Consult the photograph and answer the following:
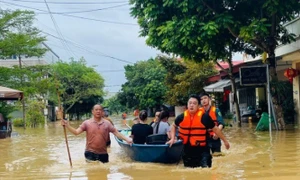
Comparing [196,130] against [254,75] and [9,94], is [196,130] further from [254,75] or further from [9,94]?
[9,94]

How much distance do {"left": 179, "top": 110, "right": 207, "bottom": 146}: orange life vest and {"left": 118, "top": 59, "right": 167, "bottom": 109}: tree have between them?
3773cm

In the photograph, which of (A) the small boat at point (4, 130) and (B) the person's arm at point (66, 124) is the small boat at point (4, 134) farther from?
(B) the person's arm at point (66, 124)

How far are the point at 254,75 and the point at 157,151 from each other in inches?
321

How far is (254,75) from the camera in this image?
16.3m

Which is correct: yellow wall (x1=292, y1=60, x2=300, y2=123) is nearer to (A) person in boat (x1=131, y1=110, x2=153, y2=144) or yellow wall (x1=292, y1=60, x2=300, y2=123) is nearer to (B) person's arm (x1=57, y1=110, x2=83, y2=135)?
(A) person in boat (x1=131, y1=110, x2=153, y2=144)

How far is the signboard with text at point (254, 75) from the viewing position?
16062 millimetres

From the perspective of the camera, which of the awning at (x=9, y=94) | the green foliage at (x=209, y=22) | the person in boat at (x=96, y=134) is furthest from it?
the awning at (x=9, y=94)

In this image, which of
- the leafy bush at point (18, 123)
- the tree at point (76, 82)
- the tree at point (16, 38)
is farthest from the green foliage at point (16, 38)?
the tree at point (76, 82)

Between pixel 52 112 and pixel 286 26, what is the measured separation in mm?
45326

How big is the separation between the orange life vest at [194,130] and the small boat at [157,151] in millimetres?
1765

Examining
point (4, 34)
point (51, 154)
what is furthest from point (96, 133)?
point (4, 34)

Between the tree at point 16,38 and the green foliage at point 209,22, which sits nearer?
the green foliage at point 209,22

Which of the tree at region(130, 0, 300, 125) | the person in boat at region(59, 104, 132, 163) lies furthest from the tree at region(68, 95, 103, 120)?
the person in boat at region(59, 104, 132, 163)

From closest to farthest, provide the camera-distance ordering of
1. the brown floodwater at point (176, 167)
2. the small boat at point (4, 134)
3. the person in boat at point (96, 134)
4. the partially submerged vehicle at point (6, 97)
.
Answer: the brown floodwater at point (176, 167) → the person in boat at point (96, 134) → the partially submerged vehicle at point (6, 97) → the small boat at point (4, 134)
